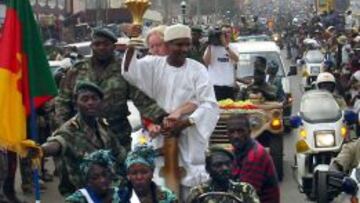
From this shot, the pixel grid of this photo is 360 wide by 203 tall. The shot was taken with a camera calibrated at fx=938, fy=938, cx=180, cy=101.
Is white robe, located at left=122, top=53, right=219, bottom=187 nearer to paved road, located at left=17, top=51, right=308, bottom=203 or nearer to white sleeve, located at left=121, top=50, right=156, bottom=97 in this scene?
white sleeve, located at left=121, top=50, right=156, bottom=97

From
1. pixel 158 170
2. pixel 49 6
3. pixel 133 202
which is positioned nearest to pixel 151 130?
pixel 158 170

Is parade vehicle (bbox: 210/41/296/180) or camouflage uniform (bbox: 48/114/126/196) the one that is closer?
camouflage uniform (bbox: 48/114/126/196)

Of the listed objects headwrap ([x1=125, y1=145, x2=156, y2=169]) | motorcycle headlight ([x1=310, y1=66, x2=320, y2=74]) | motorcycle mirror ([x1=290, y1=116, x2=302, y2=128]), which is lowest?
motorcycle headlight ([x1=310, y1=66, x2=320, y2=74])

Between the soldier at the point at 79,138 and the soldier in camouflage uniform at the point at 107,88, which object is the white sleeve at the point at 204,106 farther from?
the soldier at the point at 79,138

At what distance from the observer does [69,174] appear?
19.4 feet

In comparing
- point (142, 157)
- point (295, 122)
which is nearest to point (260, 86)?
point (295, 122)

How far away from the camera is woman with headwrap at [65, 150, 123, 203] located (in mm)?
5005

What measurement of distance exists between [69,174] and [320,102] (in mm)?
5652

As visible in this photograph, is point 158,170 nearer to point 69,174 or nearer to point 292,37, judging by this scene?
point 69,174

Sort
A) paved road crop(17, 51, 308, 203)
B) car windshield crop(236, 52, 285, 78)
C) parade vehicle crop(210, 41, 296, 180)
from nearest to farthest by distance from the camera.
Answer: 1. parade vehicle crop(210, 41, 296, 180)
2. paved road crop(17, 51, 308, 203)
3. car windshield crop(236, 52, 285, 78)

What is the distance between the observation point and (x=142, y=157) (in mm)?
5352

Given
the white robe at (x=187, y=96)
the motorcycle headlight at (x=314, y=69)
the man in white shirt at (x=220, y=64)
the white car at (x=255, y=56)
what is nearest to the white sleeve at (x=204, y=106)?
the white robe at (x=187, y=96)

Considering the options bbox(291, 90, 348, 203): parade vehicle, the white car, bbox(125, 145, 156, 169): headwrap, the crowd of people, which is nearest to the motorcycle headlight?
the white car

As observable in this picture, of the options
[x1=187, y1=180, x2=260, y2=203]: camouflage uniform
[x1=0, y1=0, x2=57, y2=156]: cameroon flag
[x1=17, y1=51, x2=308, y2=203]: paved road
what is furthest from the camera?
[x1=17, y1=51, x2=308, y2=203]: paved road
